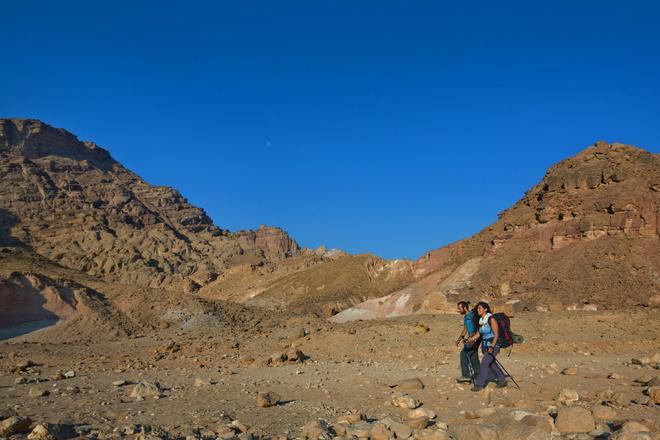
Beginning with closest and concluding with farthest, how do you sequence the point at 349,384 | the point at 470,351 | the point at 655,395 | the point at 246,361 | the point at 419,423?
the point at 419,423
the point at 655,395
the point at 470,351
the point at 349,384
the point at 246,361

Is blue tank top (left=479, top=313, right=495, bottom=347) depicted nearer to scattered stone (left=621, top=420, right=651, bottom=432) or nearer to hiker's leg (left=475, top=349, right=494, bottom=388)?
hiker's leg (left=475, top=349, right=494, bottom=388)

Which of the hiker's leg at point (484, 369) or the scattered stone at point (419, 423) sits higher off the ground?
the hiker's leg at point (484, 369)

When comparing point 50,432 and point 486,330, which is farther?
point 486,330

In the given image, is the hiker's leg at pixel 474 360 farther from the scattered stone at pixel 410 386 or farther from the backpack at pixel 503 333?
the scattered stone at pixel 410 386

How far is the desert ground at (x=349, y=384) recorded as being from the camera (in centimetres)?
727

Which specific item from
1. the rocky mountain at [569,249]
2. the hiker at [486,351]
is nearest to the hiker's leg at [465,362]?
the hiker at [486,351]

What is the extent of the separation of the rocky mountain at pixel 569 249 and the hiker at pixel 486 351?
16.8 metres

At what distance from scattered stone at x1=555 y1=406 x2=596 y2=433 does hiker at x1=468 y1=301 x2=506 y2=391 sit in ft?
9.92

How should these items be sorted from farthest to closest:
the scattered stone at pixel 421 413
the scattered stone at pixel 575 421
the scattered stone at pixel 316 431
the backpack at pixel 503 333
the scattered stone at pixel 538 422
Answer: the backpack at pixel 503 333
the scattered stone at pixel 421 413
the scattered stone at pixel 316 431
the scattered stone at pixel 538 422
the scattered stone at pixel 575 421

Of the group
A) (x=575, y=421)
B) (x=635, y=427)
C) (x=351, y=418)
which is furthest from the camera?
(x=351, y=418)

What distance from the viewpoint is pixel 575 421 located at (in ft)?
21.6

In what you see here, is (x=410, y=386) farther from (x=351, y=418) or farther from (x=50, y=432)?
(x=50, y=432)

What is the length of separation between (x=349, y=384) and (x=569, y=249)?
→ 824 inches

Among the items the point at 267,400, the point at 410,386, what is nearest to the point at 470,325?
the point at 410,386
